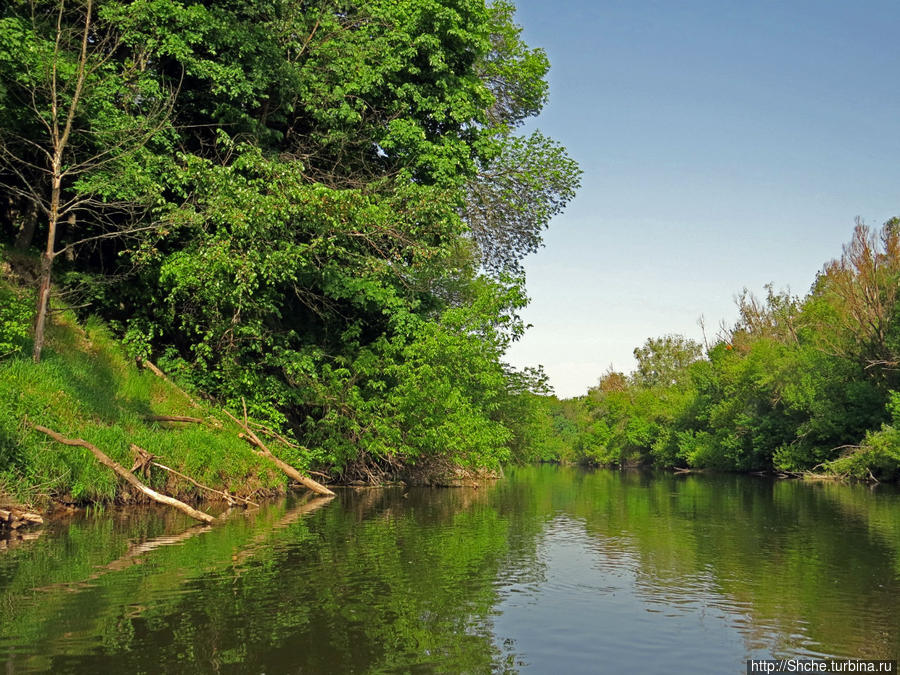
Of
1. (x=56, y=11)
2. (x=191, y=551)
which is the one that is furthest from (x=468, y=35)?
(x=191, y=551)

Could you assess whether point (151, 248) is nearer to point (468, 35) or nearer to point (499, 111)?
point (468, 35)

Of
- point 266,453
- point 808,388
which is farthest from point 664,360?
point 266,453

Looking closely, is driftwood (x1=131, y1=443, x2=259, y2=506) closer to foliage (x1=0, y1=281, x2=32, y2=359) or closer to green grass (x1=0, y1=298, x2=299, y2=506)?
green grass (x1=0, y1=298, x2=299, y2=506)

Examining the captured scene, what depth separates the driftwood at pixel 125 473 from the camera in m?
14.6

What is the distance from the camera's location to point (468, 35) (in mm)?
24906

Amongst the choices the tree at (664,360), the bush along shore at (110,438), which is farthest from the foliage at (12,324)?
the tree at (664,360)

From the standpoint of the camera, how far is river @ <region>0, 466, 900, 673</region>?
6.59 meters

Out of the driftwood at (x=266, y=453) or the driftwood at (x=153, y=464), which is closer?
the driftwood at (x=153, y=464)

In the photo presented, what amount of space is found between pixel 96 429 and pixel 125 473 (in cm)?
162

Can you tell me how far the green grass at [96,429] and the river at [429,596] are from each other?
1033 millimetres

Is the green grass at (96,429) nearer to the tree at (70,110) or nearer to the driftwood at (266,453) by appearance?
the driftwood at (266,453)

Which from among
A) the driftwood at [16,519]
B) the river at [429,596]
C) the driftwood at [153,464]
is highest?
the driftwood at [153,464]

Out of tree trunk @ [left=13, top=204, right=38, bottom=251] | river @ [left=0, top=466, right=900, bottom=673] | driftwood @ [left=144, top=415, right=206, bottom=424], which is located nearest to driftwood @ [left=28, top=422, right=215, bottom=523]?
river @ [left=0, top=466, right=900, bottom=673]

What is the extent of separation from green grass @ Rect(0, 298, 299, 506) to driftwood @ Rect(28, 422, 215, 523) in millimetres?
144
